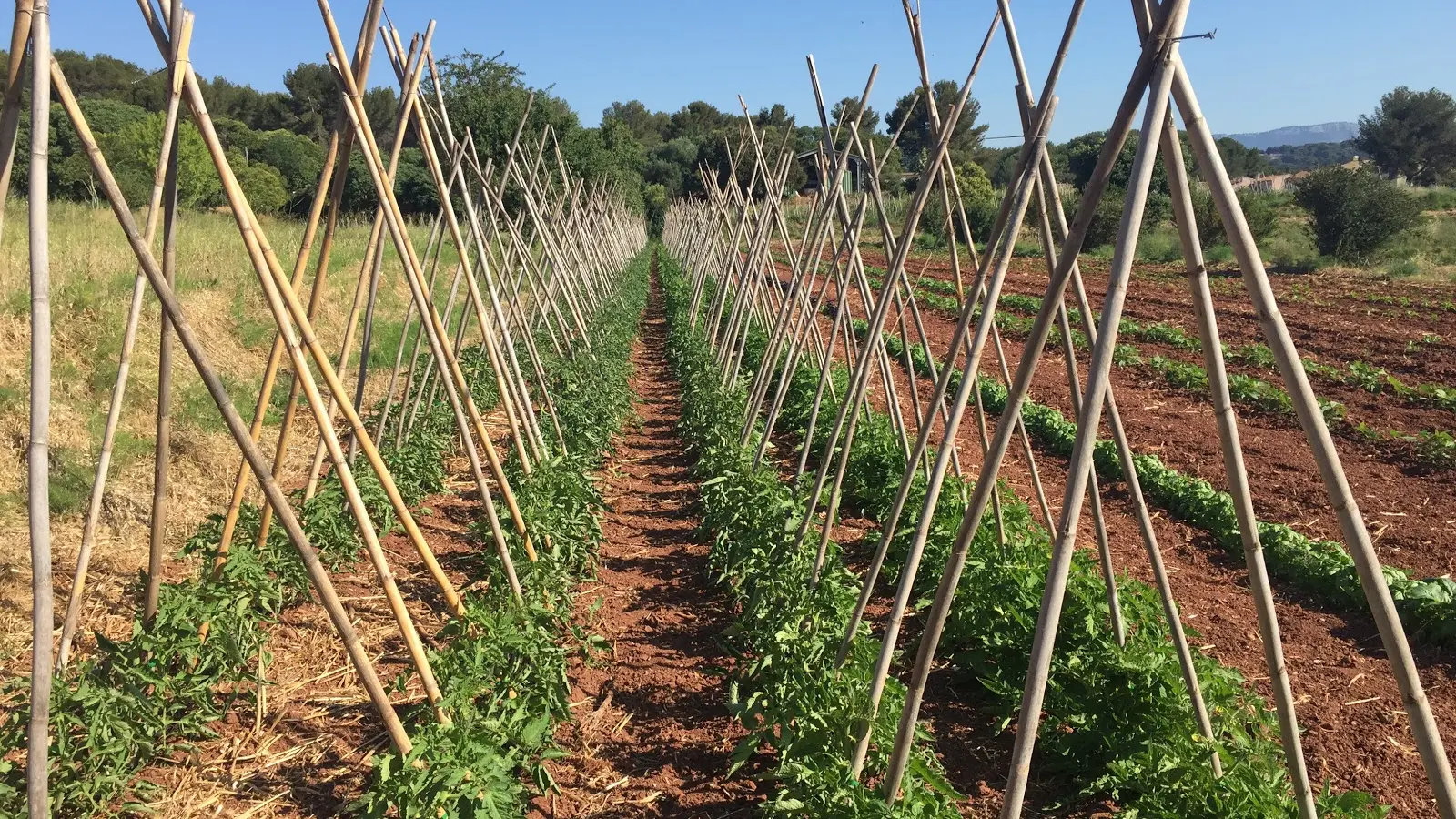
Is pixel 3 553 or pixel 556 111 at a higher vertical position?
pixel 556 111

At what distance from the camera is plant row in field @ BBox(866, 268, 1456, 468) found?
305 inches

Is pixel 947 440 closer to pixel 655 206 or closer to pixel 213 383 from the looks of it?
pixel 213 383

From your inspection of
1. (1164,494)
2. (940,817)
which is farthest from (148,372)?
(1164,494)

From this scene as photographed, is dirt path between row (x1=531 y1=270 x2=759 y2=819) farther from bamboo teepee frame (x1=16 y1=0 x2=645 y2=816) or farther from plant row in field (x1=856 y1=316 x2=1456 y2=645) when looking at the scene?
plant row in field (x1=856 y1=316 x2=1456 y2=645)

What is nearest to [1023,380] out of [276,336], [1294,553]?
[276,336]

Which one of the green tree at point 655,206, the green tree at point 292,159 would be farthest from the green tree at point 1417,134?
the green tree at point 292,159

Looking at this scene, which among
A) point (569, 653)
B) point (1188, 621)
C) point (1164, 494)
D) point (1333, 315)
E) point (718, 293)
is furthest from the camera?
point (1333, 315)

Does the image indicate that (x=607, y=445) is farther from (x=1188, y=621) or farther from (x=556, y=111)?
(x=556, y=111)

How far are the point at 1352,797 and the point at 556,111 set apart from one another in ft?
107

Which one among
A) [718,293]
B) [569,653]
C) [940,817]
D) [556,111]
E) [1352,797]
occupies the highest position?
[556,111]

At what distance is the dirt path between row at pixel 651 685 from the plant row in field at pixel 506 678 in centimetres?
19

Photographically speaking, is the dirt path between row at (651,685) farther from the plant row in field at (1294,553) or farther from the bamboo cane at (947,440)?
the plant row in field at (1294,553)

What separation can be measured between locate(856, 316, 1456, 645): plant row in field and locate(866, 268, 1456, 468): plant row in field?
3.01 ft

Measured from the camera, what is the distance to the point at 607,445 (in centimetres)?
780
